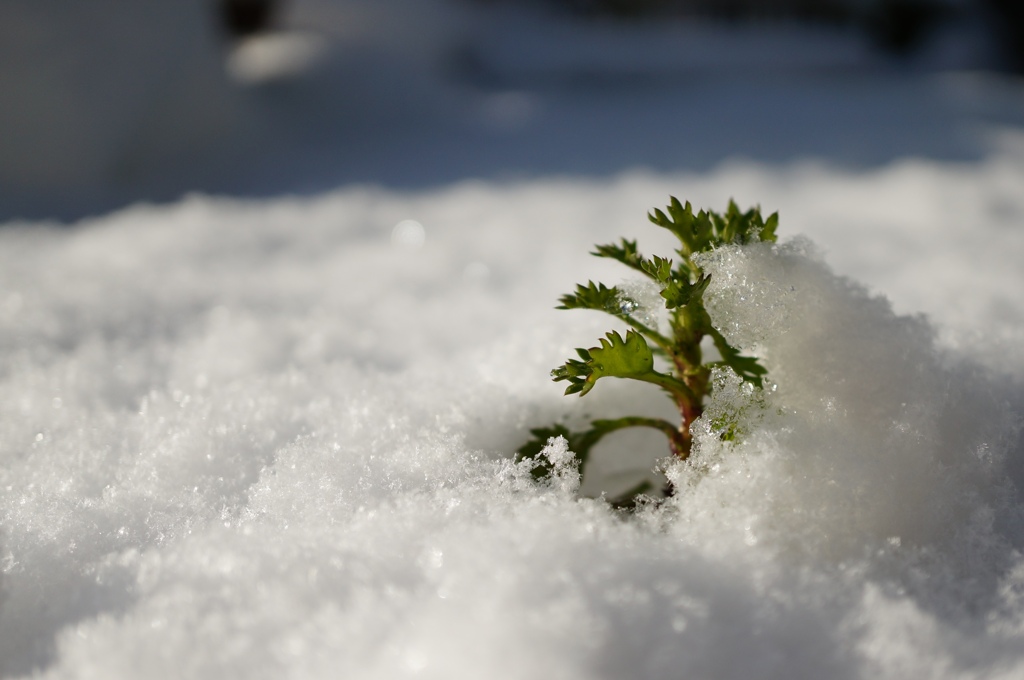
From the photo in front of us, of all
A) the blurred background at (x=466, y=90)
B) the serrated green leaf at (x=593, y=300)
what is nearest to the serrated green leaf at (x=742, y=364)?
the serrated green leaf at (x=593, y=300)

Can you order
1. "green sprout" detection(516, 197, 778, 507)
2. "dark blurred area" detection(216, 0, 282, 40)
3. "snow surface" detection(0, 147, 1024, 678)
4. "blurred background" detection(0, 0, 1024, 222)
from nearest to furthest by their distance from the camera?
"snow surface" detection(0, 147, 1024, 678), "green sprout" detection(516, 197, 778, 507), "blurred background" detection(0, 0, 1024, 222), "dark blurred area" detection(216, 0, 282, 40)

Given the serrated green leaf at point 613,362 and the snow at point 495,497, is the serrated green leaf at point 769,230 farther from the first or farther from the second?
the serrated green leaf at point 613,362

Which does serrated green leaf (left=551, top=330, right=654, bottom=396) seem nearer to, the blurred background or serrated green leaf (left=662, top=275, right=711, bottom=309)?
serrated green leaf (left=662, top=275, right=711, bottom=309)

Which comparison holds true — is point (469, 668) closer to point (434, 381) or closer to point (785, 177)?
point (434, 381)

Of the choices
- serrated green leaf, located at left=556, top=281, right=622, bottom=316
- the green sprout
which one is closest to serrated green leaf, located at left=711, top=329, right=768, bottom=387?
the green sprout

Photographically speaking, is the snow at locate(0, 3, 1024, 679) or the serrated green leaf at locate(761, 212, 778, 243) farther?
the serrated green leaf at locate(761, 212, 778, 243)

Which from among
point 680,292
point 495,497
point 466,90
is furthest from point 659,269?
point 466,90

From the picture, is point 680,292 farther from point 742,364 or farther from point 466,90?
point 466,90

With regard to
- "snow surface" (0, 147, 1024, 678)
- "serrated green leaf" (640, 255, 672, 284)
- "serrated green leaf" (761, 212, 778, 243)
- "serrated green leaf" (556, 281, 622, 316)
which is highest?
"serrated green leaf" (761, 212, 778, 243)
